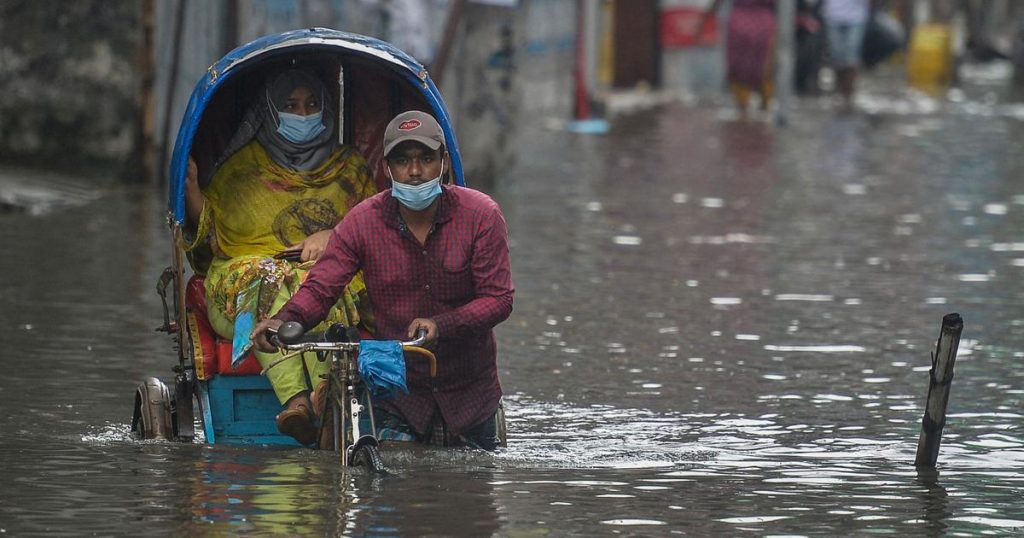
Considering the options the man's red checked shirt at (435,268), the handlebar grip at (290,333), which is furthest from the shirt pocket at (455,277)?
the handlebar grip at (290,333)

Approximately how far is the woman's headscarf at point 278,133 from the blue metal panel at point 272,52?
293mm

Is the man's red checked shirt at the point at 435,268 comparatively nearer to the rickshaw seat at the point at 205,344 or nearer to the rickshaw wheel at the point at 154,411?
the rickshaw seat at the point at 205,344

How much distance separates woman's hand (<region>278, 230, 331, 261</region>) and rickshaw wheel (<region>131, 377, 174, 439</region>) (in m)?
0.64

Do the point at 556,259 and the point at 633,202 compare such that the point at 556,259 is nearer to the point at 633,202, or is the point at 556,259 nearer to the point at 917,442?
the point at 633,202

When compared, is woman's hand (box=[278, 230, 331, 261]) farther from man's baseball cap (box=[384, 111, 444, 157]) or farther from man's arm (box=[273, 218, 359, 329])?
man's baseball cap (box=[384, 111, 444, 157])

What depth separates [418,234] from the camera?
741 centimetres

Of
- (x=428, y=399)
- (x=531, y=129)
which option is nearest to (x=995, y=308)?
(x=428, y=399)

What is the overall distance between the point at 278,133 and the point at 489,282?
1.32 metres

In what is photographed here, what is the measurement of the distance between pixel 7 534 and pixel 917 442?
3399 mm

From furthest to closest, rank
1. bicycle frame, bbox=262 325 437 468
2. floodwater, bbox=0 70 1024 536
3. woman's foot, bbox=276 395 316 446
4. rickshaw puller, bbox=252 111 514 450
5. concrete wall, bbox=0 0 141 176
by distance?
concrete wall, bbox=0 0 141 176 → woman's foot, bbox=276 395 316 446 → rickshaw puller, bbox=252 111 514 450 → bicycle frame, bbox=262 325 437 468 → floodwater, bbox=0 70 1024 536

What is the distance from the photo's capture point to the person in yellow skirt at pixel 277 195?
7.80 metres

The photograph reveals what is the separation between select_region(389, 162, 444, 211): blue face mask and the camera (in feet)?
23.7

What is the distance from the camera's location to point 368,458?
703cm

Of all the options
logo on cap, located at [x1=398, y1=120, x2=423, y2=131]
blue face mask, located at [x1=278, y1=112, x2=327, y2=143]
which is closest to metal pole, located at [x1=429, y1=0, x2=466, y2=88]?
blue face mask, located at [x1=278, y1=112, x2=327, y2=143]
